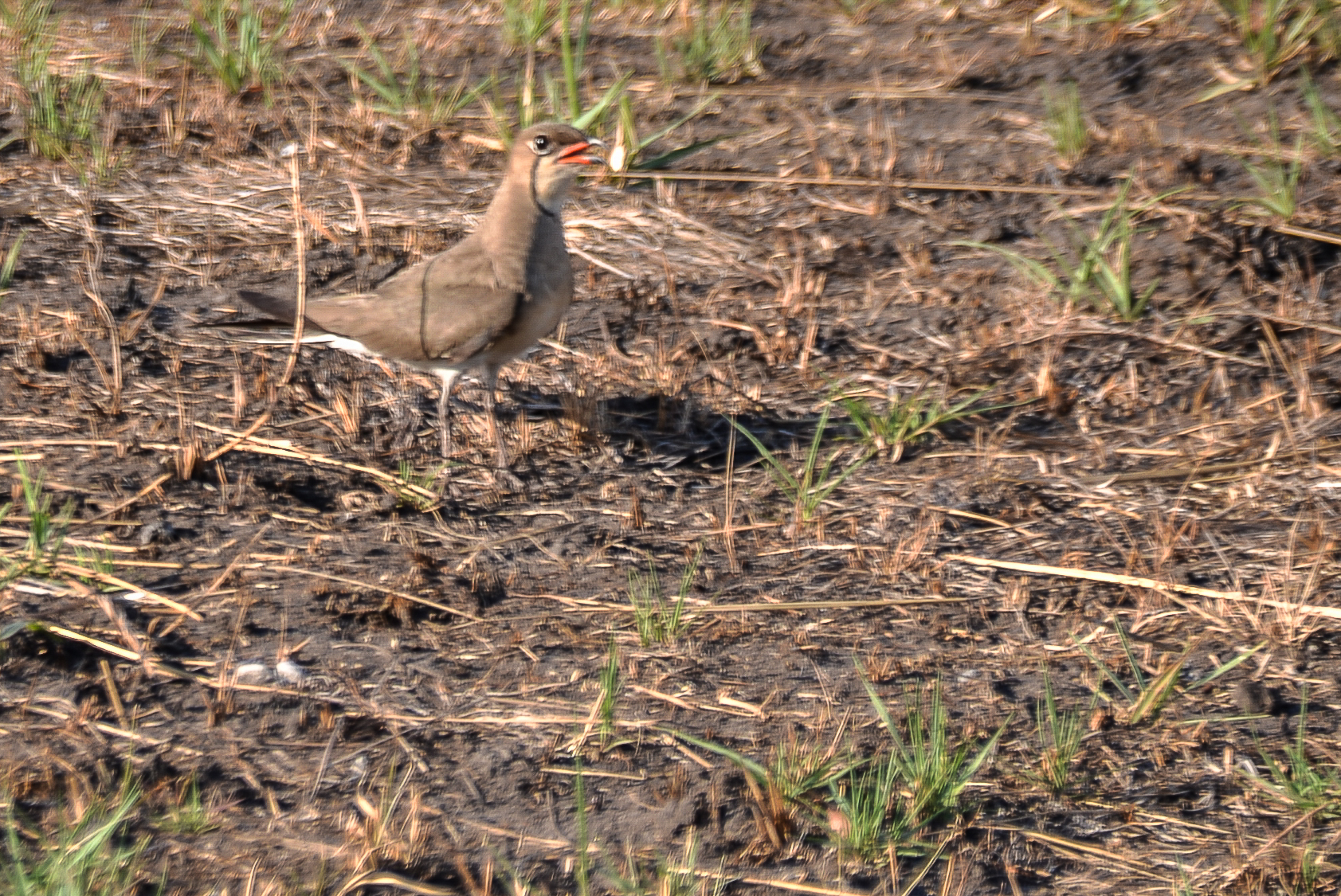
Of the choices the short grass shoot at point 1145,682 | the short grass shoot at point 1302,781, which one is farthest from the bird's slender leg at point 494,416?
the short grass shoot at point 1302,781

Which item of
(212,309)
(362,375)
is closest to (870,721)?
(362,375)

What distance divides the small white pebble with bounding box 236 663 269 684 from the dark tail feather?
1.50 meters

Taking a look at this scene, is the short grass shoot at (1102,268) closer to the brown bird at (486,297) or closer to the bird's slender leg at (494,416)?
the brown bird at (486,297)

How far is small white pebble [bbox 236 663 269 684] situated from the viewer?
3467 mm

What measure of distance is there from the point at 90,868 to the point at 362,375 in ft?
8.30

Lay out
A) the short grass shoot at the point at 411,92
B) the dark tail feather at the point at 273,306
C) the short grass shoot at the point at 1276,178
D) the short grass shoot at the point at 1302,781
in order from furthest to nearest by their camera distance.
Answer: the short grass shoot at the point at 411,92 → the short grass shoot at the point at 1276,178 → the dark tail feather at the point at 273,306 → the short grass shoot at the point at 1302,781

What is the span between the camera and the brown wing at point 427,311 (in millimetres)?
4594

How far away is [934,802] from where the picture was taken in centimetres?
305

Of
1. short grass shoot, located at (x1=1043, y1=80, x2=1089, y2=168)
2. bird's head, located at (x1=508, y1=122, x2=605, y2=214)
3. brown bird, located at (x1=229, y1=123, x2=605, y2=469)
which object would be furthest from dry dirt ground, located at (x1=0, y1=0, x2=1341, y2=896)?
bird's head, located at (x1=508, y1=122, x2=605, y2=214)

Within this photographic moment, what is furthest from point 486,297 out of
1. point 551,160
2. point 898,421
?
point 898,421

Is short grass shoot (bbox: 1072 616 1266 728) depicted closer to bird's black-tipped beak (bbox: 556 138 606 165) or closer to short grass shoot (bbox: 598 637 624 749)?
short grass shoot (bbox: 598 637 624 749)

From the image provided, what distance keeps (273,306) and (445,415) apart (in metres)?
0.64

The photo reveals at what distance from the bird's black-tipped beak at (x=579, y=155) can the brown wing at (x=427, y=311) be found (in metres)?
0.41

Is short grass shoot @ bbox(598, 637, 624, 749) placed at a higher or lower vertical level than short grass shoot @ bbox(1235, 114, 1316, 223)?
lower
